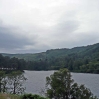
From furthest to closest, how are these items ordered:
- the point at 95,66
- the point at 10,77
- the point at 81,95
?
the point at 95,66
the point at 10,77
the point at 81,95

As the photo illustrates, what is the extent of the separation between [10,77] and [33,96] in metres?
41.8

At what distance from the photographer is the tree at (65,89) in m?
42.4

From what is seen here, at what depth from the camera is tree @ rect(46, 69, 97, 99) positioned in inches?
1671

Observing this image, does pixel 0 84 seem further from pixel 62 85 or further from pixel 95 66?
pixel 95 66

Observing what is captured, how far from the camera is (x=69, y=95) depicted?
43.0 m

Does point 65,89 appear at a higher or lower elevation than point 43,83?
higher

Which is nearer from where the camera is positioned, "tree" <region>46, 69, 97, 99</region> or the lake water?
"tree" <region>46, 69, 97, 99</region>

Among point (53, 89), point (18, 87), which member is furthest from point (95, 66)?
point (53, 89)

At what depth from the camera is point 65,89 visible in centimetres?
4288

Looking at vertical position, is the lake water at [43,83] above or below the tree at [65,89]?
below

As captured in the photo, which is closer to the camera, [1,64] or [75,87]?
[75,87]

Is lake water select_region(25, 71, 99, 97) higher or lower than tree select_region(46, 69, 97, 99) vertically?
lower

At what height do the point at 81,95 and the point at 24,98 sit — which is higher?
the point at 24,98

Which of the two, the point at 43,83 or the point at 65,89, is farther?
the point at 43,83
